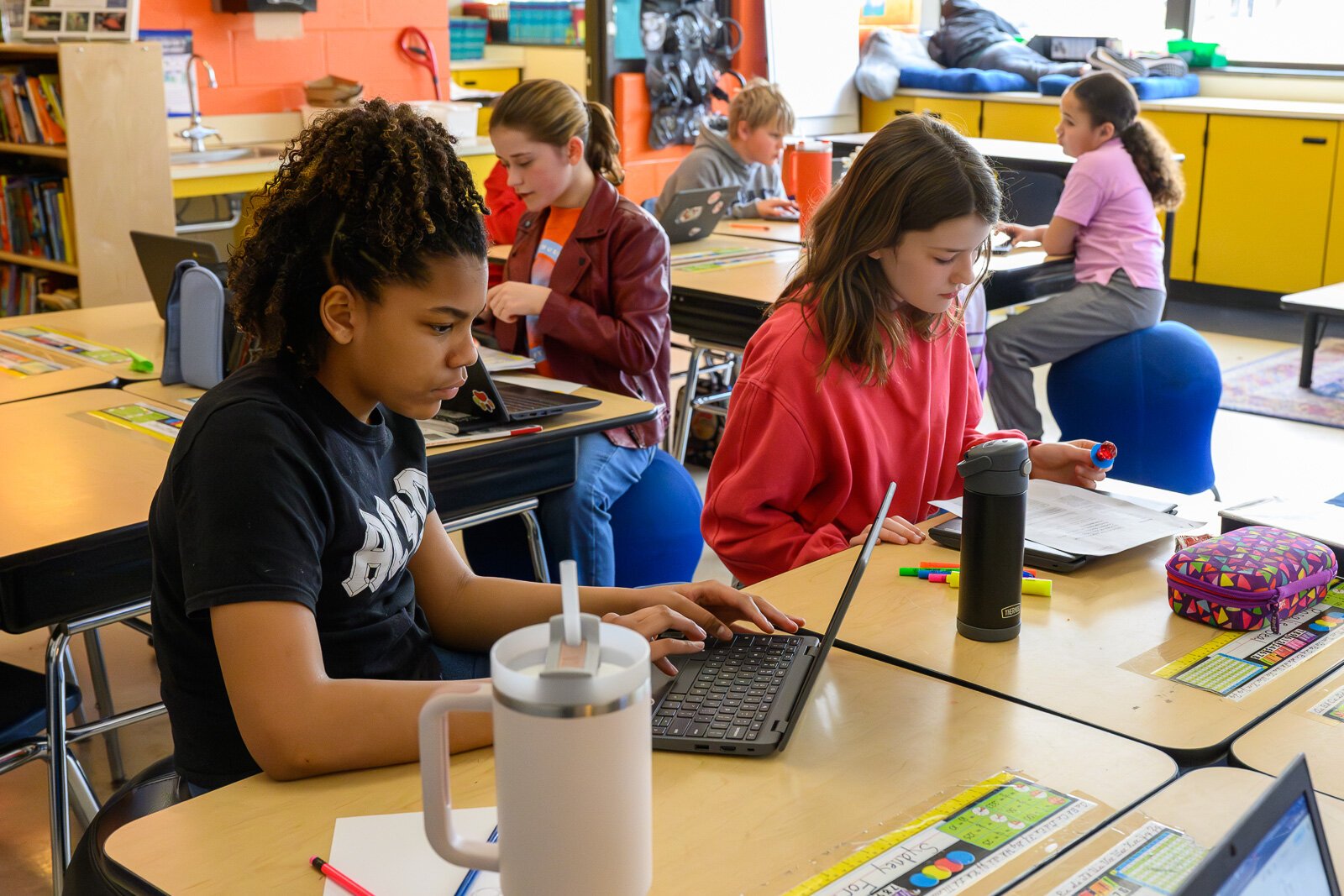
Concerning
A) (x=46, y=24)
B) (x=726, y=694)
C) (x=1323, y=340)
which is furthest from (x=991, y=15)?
(x=726, y=694)

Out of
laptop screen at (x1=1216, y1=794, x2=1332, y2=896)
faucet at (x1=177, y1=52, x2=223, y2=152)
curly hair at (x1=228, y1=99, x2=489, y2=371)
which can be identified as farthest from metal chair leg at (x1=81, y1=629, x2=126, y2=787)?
faucet at (x1=177, y1=52, x2=223, y2=152)

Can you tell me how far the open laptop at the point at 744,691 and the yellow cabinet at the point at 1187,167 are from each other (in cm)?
573

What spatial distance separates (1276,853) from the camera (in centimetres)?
71

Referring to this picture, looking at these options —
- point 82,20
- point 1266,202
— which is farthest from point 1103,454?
point 1266,202

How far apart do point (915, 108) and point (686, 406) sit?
4.29 meters

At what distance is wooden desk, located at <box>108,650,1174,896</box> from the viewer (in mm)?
920

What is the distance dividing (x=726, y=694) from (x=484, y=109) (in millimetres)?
5798

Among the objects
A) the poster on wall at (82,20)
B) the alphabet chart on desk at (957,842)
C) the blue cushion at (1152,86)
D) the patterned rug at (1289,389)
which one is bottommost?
the patterned rug at (1289,389)

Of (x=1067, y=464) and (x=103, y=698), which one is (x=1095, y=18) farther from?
(x=103, y=698)

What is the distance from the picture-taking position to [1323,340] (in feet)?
18.5

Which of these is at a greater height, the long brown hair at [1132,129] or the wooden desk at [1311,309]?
the long brown hair at [1132,129]

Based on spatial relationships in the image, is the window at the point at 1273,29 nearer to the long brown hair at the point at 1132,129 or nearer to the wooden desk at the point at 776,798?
the long brown hair at the point at 1132,129

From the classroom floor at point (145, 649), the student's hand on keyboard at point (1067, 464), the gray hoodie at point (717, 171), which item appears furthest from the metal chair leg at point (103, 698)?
the gray hoodie at point (717, 171)

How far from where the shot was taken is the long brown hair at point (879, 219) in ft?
5.81
